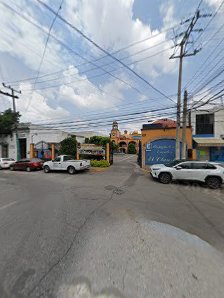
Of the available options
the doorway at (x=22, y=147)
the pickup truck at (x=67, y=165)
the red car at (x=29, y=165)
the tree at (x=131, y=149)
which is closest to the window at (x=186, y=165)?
the pickup truck at (x=67, y=165)

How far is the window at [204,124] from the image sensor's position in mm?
22203

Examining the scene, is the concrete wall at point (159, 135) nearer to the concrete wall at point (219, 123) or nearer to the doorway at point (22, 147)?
the concrete wall at point (219, 123)

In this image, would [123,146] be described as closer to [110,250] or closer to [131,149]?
[131,149]

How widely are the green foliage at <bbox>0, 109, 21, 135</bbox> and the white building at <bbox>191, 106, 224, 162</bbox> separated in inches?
970

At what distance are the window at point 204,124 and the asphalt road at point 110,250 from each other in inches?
731

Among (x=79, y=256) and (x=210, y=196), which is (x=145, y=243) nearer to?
(x=79, y=256)

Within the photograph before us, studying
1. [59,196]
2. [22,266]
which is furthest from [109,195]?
[22,266]

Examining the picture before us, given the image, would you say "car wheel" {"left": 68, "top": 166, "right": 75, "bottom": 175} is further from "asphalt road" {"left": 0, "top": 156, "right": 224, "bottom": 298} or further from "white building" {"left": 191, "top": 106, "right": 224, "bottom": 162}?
"white building" {"left": 191, "top": 106, "right": 224, "bottom": 162}

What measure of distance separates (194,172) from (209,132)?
14.7m

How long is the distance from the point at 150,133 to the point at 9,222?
1527 centimetres

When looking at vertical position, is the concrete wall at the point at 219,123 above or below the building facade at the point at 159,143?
above

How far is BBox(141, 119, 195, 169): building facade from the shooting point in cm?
1712

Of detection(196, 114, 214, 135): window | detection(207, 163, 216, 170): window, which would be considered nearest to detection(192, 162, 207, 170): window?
detection(207, 163, 216, 170): window

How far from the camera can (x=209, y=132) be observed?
73.0ft
